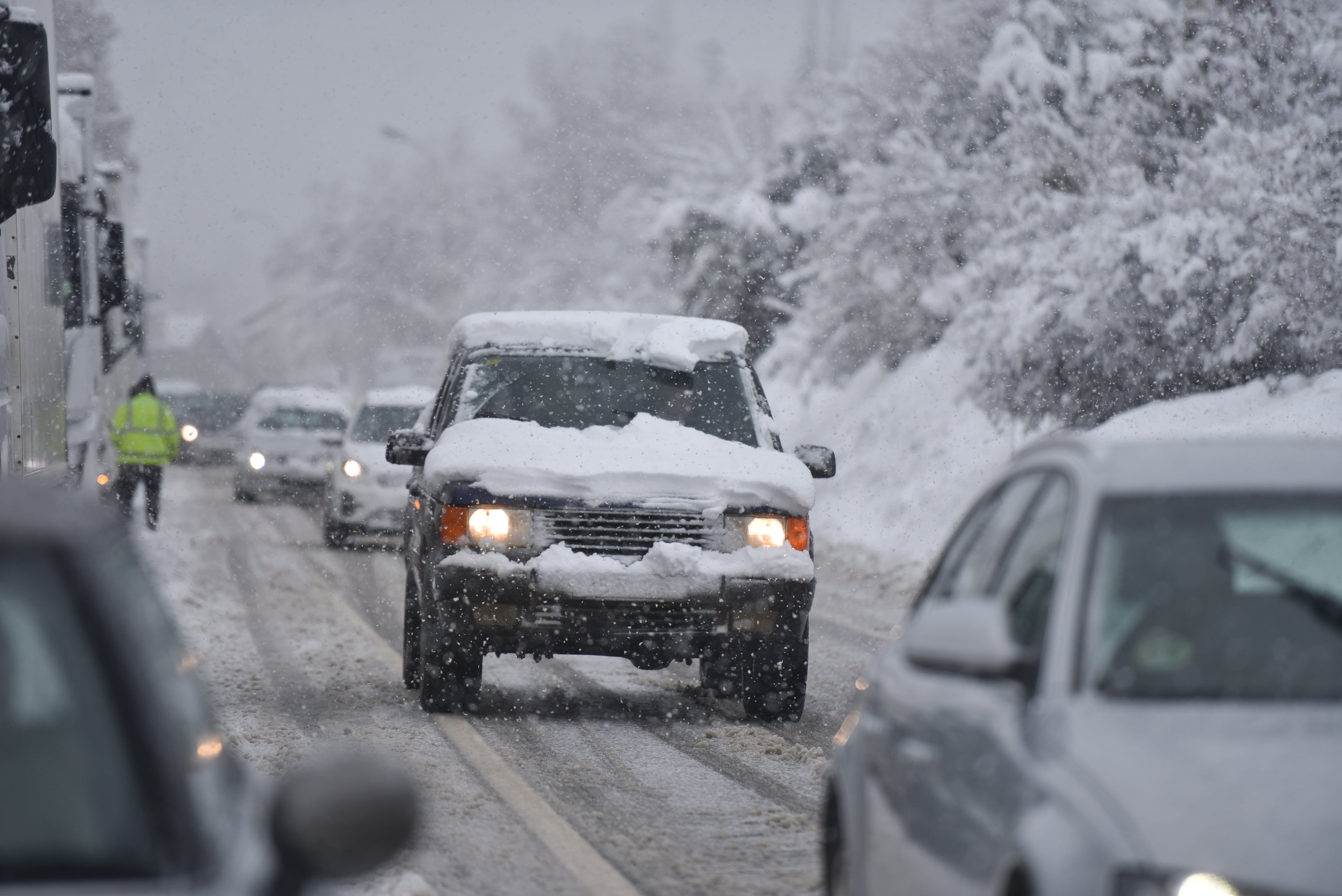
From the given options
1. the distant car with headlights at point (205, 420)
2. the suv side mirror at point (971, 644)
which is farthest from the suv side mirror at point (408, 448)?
the distant car with headlights at point (205, 420)

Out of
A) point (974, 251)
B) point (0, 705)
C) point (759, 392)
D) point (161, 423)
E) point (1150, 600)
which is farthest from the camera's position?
point (974, 251)

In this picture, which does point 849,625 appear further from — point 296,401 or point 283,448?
point 296,401

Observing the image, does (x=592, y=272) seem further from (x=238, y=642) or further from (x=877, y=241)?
(x=238, y=642)

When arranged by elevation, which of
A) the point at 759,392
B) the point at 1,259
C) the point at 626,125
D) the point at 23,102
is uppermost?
the point at 23,102

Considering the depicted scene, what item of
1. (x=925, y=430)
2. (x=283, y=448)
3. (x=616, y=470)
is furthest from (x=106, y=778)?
(x=283, y=448)

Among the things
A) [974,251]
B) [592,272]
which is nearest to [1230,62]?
[974,251]

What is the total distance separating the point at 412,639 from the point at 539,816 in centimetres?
354

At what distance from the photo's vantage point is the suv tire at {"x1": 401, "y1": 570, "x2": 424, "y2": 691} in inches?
405

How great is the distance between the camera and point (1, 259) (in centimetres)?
918

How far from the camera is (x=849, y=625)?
46.9 feet

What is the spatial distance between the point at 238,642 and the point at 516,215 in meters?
64.0

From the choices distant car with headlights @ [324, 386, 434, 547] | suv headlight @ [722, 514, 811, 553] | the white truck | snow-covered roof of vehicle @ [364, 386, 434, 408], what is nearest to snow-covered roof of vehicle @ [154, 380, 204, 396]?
snow-covered roof of vehicle @ [364, 386, 434, 408]

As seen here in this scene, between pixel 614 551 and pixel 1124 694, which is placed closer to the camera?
pixel 1124 694

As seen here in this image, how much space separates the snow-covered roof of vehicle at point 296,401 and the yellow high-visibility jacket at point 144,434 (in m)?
6.49
